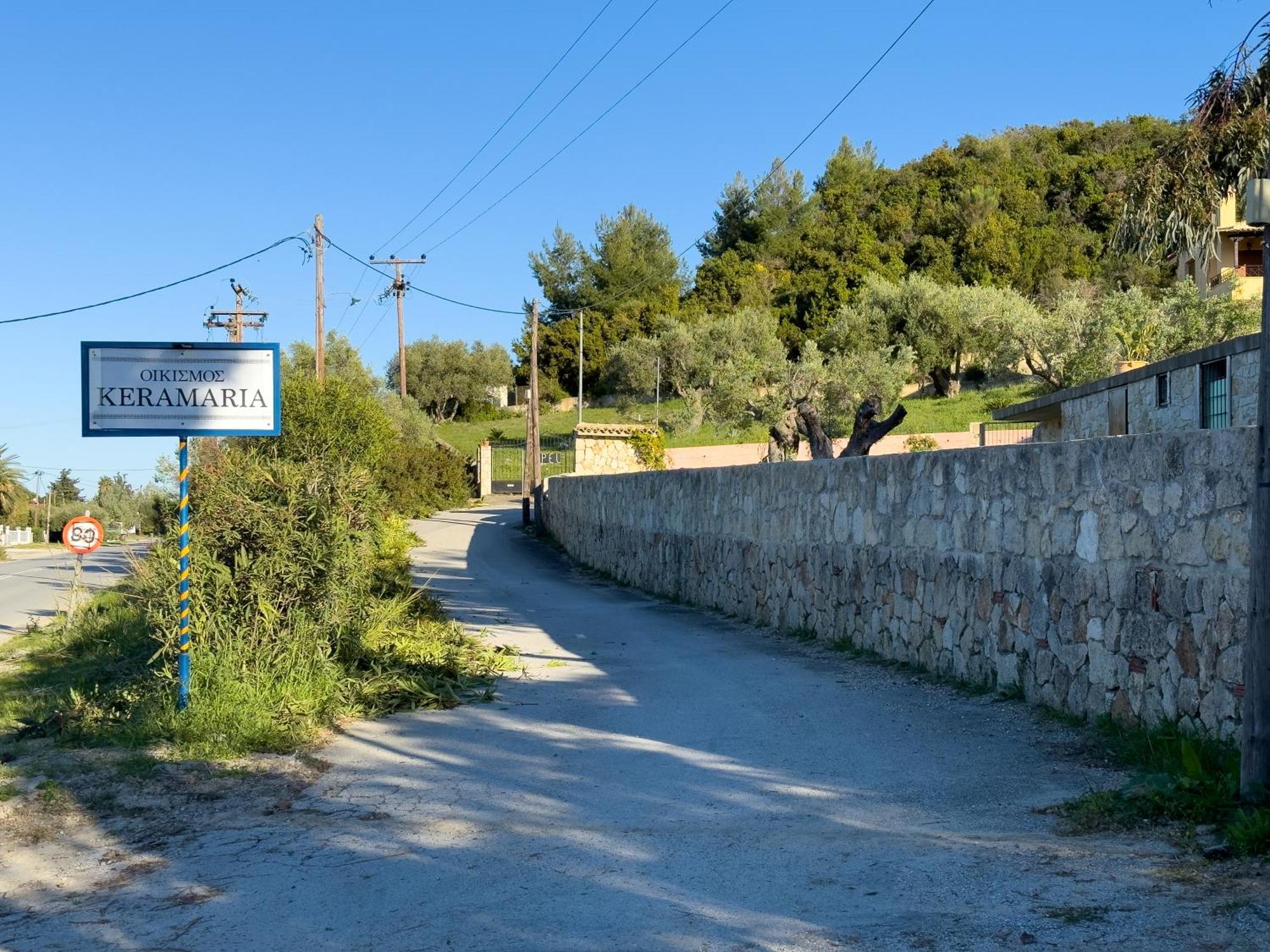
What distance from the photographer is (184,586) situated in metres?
8.81

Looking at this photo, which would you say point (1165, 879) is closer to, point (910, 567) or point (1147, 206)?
point (1147, 206)

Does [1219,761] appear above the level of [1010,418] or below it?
below

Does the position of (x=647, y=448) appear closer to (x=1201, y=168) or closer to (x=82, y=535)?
(x=82, y=535)

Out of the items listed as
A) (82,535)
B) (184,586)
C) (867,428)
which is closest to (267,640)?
(184,586)

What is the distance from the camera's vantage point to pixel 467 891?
206 inches

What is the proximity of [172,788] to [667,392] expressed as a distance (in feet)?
216

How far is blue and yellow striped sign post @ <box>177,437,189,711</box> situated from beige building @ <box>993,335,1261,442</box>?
25.5ft

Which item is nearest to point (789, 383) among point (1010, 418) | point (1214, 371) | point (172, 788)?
point (1010, 418)

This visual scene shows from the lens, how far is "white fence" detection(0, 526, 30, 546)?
6950 centimetres

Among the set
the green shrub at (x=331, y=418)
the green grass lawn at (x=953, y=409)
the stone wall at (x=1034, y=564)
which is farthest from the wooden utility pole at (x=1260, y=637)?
the green grass lawn at (x=953, y=409)

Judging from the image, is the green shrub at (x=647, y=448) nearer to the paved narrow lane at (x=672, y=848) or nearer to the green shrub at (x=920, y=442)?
the green shrub at (x=920, y=442)

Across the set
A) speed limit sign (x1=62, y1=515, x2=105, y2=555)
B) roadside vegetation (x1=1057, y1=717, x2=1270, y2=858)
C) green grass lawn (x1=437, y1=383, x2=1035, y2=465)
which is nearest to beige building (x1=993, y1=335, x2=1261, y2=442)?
roadside vegetation (x1=1057, y1=717, x2=1270, y2=858)

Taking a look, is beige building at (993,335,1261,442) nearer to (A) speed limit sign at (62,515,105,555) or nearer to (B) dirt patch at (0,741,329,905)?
(B) dirt patch at (0,741,329,905)

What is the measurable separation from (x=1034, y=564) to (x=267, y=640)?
572 cm
